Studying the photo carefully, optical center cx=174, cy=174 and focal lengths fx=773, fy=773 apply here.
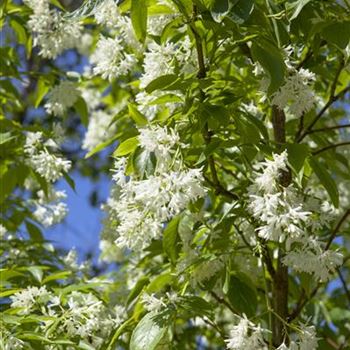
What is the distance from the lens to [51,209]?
134 inches

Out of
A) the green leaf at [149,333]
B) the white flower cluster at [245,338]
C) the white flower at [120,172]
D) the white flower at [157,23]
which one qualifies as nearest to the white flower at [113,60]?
the white flower at [157,23]

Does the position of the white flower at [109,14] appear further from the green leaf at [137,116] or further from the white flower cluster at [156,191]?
the white flower cluster at [156,191]

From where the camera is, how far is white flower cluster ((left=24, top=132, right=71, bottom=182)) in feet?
8.49

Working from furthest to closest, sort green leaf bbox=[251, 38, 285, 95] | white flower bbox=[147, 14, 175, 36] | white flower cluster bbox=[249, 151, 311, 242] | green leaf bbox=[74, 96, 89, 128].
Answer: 1. green leaf bbox=[74, 96, 89, 128]
2. white flower bbox=[147, 14, 175, 36]
3. green leaf bbox=[251, 38, 285, 95]
4. white flower cluster bbox=[249, 151, 311, 242]

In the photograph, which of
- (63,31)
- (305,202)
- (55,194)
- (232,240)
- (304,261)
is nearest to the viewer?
(304,261)

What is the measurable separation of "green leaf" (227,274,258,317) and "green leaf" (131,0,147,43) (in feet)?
2.74

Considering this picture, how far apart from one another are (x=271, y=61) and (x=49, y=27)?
1.23 m

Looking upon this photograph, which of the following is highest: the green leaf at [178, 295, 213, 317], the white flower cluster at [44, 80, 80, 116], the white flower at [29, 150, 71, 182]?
the white flower cluster at [44, 80, 80, 116]

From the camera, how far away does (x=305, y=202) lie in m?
2.16

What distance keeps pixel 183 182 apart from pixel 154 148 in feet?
0.41

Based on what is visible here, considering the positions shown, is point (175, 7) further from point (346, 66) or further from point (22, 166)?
point (22, 166)

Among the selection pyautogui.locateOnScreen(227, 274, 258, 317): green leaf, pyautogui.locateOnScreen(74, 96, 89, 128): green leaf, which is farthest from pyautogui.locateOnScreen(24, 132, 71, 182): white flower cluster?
pyautogui.locateOnScreen(227, 274, 258, 317): green leaf

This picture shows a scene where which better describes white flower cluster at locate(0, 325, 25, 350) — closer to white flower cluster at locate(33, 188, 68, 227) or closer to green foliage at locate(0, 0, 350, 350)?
green foliage at locate(0, 0, 350, 350)

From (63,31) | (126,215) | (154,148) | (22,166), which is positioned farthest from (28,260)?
(154,148)
